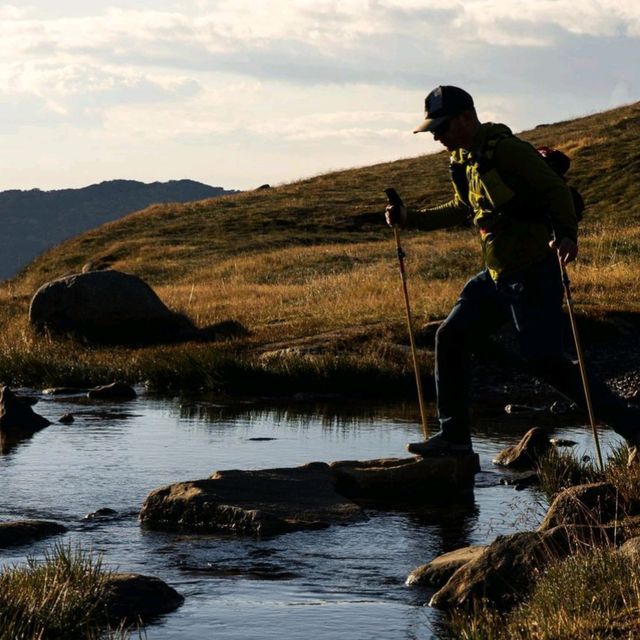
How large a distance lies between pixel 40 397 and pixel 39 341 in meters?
4.91

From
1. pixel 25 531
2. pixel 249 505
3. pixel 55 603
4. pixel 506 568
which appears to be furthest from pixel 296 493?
pixel 55 603

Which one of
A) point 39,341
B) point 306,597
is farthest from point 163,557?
point 39,341

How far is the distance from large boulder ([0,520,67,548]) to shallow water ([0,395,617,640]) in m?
0.13

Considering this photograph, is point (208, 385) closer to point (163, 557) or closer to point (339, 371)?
point (339, 371)

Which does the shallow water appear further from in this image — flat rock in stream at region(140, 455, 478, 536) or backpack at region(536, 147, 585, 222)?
backpack at region(536, 147, 585, 222)

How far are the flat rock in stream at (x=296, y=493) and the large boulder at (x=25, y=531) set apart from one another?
27.2 inches

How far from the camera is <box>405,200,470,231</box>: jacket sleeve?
33.7 ft

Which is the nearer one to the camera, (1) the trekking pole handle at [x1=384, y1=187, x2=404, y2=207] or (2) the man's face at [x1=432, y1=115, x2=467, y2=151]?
(2) the man's face at [x1=432, y1=115, x2=467, y2=151]

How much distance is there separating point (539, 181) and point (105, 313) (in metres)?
15.2

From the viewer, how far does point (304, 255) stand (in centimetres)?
4178

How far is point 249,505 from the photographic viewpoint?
9852 mm

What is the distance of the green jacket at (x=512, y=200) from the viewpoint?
916cm

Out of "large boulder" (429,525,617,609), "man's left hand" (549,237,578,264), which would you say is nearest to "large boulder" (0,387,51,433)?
"man's left hand" (549,237,578,264)

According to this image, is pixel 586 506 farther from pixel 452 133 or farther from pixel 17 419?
pixel 17 419
